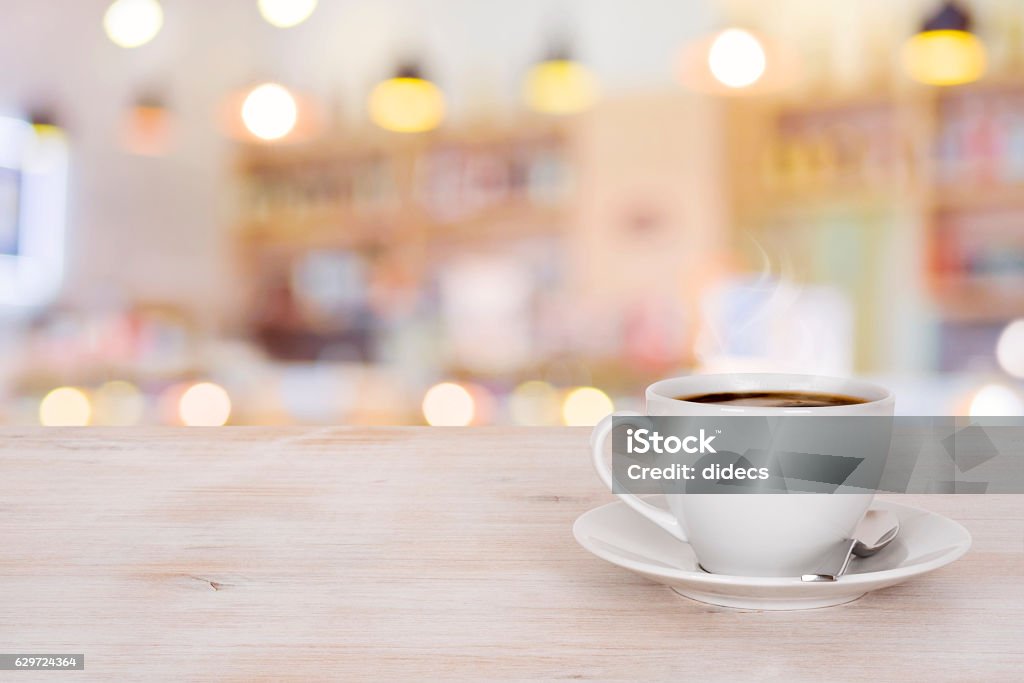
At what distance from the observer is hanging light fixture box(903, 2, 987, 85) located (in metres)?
2.92

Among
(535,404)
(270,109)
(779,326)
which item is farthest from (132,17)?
(779,326)

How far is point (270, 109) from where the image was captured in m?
3.75

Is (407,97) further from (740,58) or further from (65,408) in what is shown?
(65,408)

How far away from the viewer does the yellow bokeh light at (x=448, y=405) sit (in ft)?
13.0

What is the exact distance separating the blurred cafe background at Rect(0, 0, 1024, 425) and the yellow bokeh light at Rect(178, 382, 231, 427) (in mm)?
12

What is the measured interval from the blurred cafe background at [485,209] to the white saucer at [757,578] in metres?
2.89

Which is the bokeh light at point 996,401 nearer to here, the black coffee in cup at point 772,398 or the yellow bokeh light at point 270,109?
the yellow bokeh light at point 270,109

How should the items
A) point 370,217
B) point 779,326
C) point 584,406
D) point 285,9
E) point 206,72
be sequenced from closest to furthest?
point 285,9
point 584,406
point 779,326
point 370,217
point 206,72

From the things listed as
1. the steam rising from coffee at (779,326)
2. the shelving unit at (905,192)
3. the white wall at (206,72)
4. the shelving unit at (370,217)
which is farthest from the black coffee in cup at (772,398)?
the white wall at (206,72)

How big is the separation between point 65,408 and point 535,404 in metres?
1.84

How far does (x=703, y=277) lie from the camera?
14.9ft

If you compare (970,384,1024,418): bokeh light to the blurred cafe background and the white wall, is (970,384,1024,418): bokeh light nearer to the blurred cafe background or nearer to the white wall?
the blurred cafe background

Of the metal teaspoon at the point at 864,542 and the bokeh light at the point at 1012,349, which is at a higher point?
the metal teaspoon at the point at 864,542

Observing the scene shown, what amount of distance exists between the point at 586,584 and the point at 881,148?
4122mm
